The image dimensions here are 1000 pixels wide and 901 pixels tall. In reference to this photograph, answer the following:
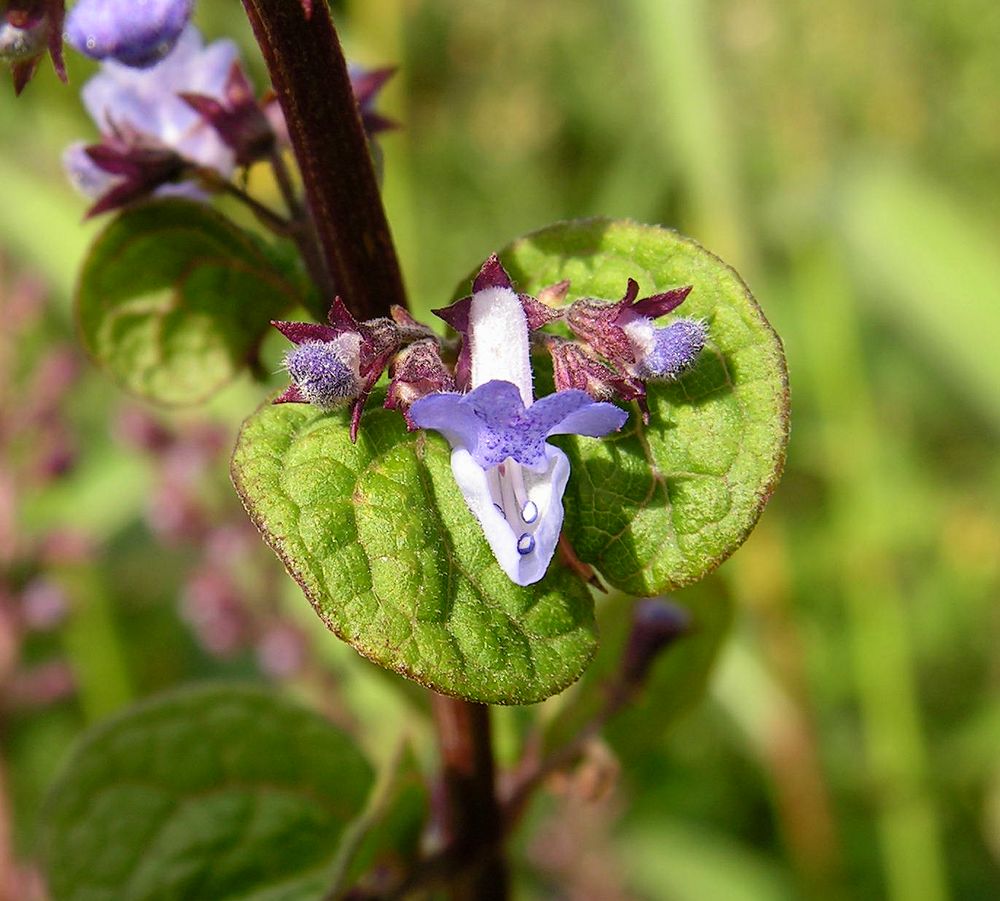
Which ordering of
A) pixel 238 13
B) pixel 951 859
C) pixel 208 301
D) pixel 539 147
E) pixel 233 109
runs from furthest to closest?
pixel 539 147 → pixel 238 13 → pixel 951 859 → pixel 208 301 → pixel 233 109

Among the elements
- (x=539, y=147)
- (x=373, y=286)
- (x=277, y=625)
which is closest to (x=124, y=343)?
(x=373, y=286)

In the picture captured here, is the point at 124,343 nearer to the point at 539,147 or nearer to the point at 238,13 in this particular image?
the point at 238,13

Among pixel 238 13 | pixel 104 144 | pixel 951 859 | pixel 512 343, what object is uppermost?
pixel 238 13

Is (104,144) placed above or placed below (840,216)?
above

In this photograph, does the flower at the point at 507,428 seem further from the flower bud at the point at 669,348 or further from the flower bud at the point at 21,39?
the flower bud at the point at 21,39

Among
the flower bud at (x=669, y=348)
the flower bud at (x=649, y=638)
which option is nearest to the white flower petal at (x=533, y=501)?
the flower bud at (x=669, y=348)

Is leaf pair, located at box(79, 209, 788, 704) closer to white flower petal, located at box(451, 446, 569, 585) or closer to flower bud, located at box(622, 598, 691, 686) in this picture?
white flower petal, located at box(451, 446, 569, 585)

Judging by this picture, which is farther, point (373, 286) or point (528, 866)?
point (528, 866)
